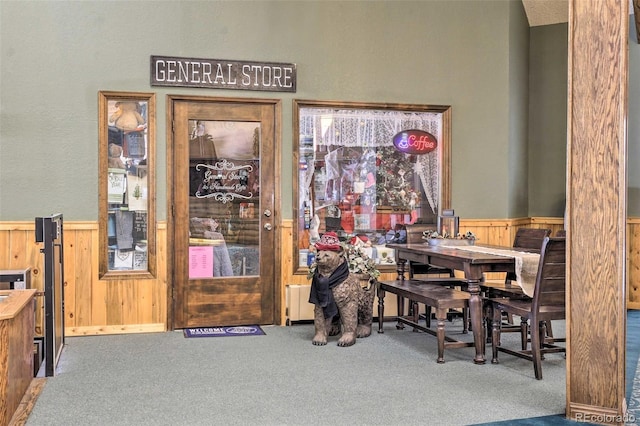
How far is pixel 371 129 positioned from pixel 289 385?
3.03 meters

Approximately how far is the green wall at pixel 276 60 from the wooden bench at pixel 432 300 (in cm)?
128

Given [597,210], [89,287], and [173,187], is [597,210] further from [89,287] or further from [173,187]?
[89,287]

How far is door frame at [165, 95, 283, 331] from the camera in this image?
5.74 meters

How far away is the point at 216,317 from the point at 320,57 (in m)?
2.55

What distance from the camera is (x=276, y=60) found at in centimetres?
597

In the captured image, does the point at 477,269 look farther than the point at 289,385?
Yes

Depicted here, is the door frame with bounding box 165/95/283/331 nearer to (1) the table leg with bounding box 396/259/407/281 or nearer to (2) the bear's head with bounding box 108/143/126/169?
(2) the bear's head with bounding box 108/143/126/169

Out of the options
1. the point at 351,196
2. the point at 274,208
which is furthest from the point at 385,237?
the point at 274,208

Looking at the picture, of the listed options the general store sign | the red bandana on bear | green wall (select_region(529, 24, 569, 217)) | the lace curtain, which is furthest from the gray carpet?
green wall (select_region(529, 24, 569, 217))

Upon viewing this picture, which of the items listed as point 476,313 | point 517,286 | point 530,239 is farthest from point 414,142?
point 476,313

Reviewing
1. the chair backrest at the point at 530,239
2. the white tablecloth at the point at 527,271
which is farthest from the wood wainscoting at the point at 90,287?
the chair backrest at the point at 530,239

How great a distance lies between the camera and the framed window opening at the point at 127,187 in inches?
221

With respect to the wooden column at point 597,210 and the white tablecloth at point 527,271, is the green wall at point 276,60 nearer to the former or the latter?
the white tablecloth at point 527,271

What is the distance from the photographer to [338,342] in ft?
16.8
